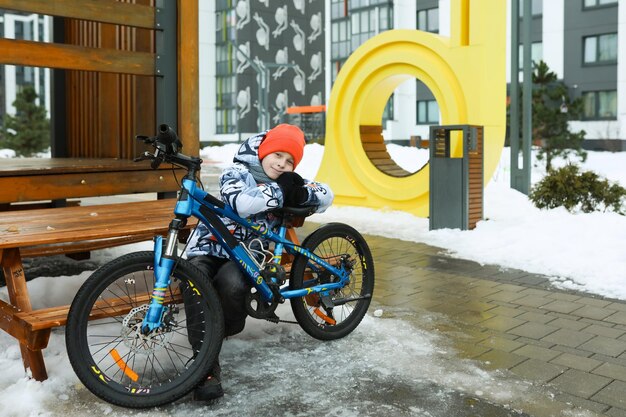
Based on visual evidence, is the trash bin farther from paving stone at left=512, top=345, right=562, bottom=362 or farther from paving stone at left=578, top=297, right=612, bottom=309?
paving stone at left=512, top=345, right=562, bottom=362

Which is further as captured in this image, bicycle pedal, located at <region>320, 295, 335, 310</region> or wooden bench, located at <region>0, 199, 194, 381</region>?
bicycle pedal, located at <region>320, 295, 335, 310</region>

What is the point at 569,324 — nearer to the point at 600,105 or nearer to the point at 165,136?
the point at 165,136

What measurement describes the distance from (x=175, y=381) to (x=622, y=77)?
120 ft

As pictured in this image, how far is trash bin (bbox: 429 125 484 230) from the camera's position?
8.97 m

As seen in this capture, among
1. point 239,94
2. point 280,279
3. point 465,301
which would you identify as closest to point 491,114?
point 465,301

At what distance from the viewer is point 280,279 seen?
4020 mm

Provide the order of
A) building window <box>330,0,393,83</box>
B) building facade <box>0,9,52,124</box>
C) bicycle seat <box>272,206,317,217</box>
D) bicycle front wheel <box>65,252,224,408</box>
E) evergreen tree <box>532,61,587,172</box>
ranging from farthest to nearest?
building facade <box>0,9,52,124</box> → building window <box>330,0,393,83</box> → evergreen tree <box>532,61,587,172</box> → bicycle seat <box>272,206,317,217</box> → bicycle front wheel <box>65,252,224,408</box>

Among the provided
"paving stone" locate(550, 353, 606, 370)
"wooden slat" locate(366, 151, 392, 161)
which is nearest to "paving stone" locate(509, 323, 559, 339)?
"paving stone" locate(550, 353, 606, 370)

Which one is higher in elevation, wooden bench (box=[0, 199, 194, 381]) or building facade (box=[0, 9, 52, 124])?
building facade (box=[0, 9, 52, 124])

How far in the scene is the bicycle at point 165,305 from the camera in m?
3.34

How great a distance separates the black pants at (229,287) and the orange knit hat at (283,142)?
68 cm

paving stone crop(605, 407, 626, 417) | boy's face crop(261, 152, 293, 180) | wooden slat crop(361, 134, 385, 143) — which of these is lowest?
paving stone crop(605, 407, 626, 417)

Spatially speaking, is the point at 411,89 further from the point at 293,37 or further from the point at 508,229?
the point at 508,229

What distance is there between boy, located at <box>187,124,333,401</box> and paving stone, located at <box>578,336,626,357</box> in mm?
1970
